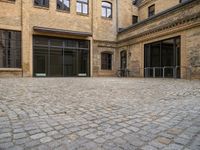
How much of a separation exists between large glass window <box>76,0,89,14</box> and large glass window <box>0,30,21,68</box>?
647 cm

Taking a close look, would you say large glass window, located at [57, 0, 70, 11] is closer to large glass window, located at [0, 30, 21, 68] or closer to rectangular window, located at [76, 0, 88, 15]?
rectangular window, located at [76, 0, 88, 15]

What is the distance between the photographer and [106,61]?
2114 cm

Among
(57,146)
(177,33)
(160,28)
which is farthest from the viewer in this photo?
(160,28)

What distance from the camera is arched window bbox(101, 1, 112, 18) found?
2081 centimetres

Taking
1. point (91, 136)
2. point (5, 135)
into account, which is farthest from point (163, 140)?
point (5, 135)

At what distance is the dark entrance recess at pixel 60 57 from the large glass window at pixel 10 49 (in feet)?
4.46

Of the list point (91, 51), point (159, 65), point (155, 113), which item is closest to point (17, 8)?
point (91, 51)

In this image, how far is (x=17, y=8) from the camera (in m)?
16.2

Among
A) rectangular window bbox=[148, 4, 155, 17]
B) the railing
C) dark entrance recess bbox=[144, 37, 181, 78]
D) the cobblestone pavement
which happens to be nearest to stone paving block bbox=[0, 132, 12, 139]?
the cobblestone pavement

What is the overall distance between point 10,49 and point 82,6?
8.35 metres

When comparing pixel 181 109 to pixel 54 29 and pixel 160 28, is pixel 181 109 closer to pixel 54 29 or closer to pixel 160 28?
pixel 160 28

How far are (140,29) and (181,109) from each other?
14721 millimetres

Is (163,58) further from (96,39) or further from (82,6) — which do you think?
(82,6)

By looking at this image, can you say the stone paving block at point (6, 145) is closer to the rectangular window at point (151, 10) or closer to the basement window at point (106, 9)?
the basement window at point (106, 9)
